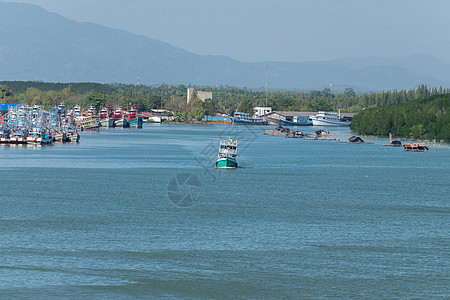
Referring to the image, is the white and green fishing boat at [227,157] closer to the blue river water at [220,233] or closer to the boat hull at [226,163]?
the boat hull at [226,163]

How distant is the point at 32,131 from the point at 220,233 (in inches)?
5012

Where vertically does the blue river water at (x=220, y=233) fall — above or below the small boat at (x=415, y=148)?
below

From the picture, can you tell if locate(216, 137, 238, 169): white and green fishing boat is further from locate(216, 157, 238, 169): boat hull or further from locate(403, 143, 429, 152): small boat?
locate(403, 143, 429, 152): small boat

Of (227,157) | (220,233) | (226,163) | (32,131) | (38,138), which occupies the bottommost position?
(220,233)

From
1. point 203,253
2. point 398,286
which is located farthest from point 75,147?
point 398,286

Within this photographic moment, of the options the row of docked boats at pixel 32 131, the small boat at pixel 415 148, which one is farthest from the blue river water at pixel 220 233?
the row of docked boats at pixel 32 131

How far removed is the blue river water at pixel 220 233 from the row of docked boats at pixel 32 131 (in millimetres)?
60390

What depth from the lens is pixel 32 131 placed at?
172 meters

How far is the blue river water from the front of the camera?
41.0 m

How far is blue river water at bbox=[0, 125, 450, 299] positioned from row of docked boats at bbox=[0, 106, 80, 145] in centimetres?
6039

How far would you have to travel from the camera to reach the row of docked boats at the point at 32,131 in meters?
163

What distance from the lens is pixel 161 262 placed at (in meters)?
45.3

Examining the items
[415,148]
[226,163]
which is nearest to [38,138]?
[226,163]

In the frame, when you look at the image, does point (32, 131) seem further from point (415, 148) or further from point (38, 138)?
point (415, 148)
